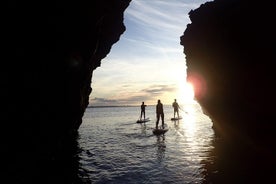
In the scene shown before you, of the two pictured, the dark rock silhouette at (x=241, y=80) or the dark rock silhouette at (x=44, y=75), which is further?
the dark rock silhouette at (x=241, y=80)

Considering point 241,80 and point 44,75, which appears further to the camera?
point 241,80

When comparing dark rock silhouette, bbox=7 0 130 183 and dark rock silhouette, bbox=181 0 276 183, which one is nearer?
dark rock silhouette, bbox=7 0 130 183

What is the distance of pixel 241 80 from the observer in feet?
59.1

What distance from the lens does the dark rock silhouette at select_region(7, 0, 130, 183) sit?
12516mm

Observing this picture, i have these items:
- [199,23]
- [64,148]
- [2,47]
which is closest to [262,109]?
[199,23]

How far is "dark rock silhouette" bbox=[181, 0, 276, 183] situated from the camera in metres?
15.4

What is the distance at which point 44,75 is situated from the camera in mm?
15141

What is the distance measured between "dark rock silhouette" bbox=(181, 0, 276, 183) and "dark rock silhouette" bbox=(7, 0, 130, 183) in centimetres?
855

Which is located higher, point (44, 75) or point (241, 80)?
point (241, 80)

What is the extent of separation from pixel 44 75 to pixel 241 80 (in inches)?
472

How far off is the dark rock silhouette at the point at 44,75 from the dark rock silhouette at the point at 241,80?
28.1 feet

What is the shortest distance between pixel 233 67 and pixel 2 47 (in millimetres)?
14180

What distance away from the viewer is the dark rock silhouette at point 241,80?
15.4m

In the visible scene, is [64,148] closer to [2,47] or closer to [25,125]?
[25,125]
